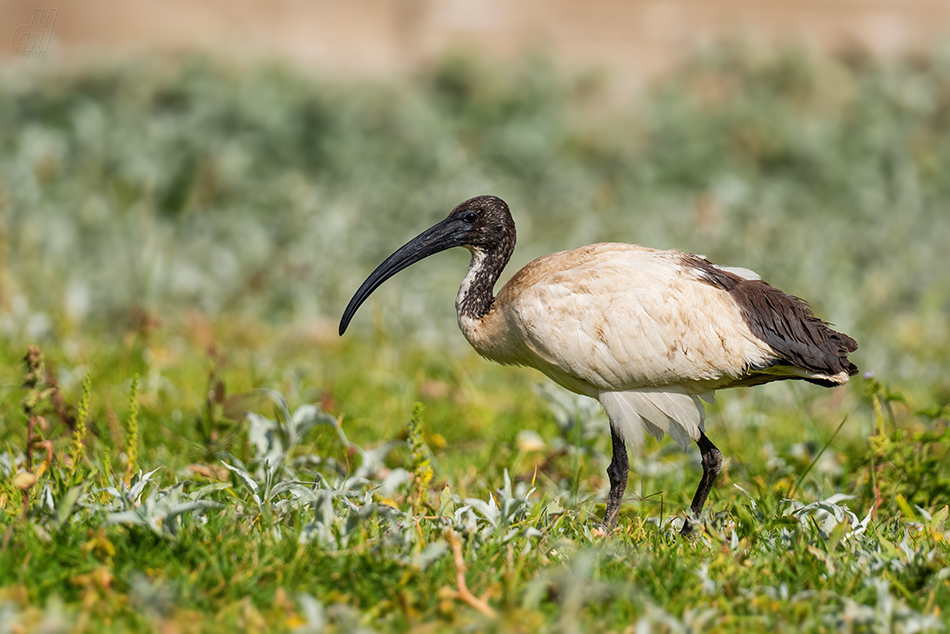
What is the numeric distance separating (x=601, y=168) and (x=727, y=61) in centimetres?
223

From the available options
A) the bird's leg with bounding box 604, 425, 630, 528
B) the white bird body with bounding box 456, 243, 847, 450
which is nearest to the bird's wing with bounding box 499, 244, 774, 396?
the white bird body with bounding box 456, 243, 847, 450

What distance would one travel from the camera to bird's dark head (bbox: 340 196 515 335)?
4418 mm

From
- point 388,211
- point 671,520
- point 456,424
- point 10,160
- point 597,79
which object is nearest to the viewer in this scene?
point 671,520

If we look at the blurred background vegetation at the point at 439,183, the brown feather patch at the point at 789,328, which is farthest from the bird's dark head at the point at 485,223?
the blurred background vegetation at the point at 439,183

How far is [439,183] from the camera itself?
7.84 m

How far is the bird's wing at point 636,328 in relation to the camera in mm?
3848

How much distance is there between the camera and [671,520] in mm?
3580

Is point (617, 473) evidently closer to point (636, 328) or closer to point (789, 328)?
point (636, 328)

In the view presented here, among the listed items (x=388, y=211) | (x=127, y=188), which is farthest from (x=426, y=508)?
(x=127, y=188)

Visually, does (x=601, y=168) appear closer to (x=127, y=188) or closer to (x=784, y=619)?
(x=127, y=188)

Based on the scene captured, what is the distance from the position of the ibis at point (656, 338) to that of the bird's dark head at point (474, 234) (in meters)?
0.36

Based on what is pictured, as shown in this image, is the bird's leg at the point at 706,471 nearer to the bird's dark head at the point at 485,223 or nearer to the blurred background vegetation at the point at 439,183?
the bird's dark head at the point at 485,223

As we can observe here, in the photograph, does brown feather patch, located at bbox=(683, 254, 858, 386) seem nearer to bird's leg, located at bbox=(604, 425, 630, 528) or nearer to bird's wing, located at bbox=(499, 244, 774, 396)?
bird's wing, located at bbox=(499, 244, 774, 396)

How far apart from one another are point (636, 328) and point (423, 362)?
3.25m
